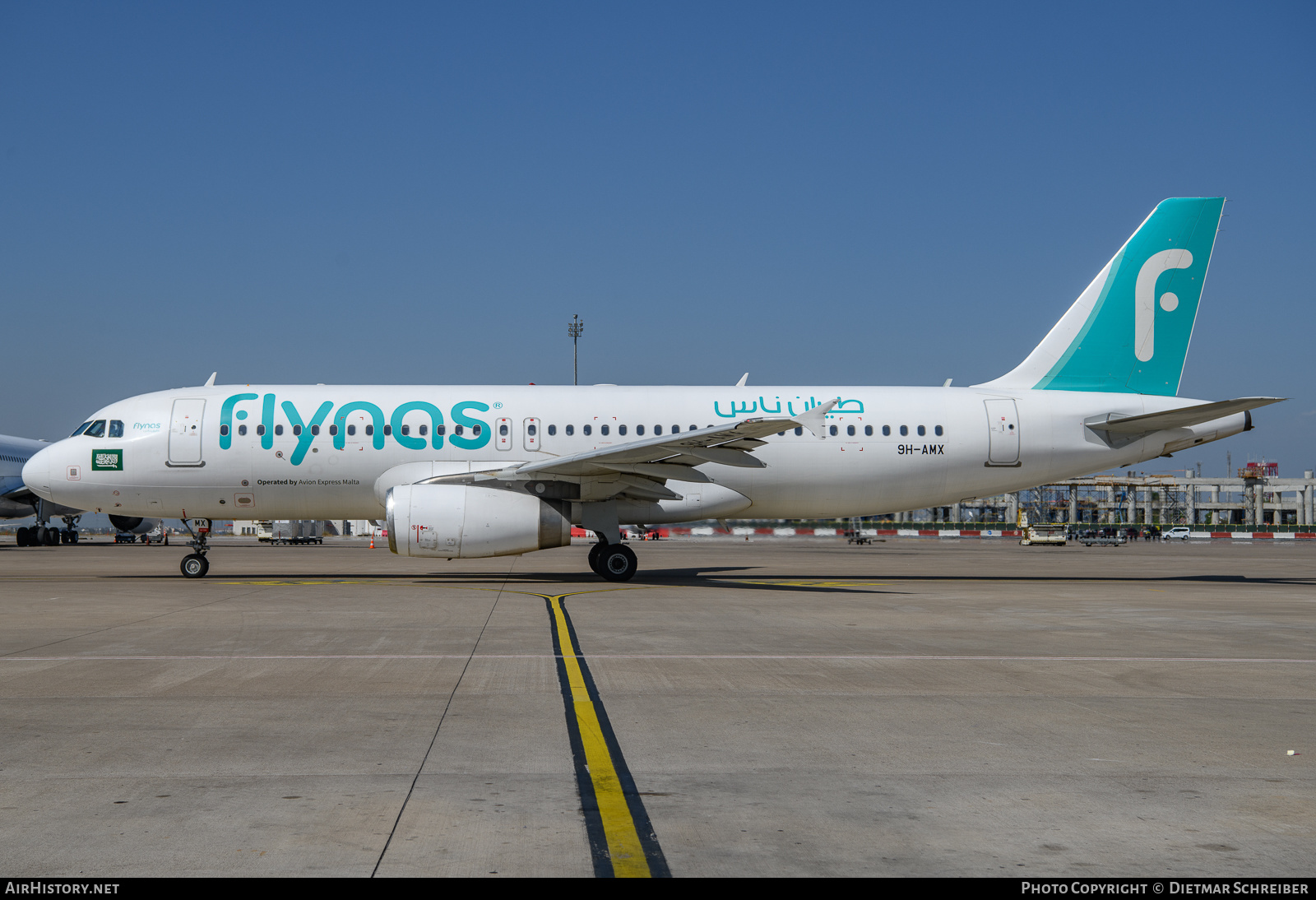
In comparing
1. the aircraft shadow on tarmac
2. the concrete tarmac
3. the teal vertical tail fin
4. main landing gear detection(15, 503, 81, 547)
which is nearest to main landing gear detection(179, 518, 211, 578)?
the aircraft shadow on tarmac

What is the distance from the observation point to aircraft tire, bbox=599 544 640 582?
1917 cm

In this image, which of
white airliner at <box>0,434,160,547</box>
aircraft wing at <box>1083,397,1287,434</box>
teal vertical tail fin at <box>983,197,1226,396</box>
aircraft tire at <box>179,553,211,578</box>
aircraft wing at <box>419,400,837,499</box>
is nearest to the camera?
aircraft wing at <box>419,400,837,499</box>

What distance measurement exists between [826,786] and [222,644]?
7.34 meters

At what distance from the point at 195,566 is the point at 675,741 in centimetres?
1696

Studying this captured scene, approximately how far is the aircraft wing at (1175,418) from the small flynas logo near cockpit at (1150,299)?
172 centimetres

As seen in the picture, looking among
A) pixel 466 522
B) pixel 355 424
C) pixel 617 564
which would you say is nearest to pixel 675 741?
pixel 466 522

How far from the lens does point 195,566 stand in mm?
19875

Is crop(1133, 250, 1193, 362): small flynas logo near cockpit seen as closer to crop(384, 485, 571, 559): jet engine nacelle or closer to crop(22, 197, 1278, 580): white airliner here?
crop(22, 197, 1278, 580): white airliner

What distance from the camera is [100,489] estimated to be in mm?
19484

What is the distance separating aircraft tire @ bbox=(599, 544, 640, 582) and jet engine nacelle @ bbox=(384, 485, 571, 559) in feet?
5.29

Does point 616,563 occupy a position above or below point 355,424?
below

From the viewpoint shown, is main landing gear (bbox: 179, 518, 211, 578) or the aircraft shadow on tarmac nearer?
the aircraft shadow on tarmac

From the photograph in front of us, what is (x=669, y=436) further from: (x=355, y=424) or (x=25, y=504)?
(x=25, y=504)

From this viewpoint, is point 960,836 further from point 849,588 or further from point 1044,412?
point 1044,412
